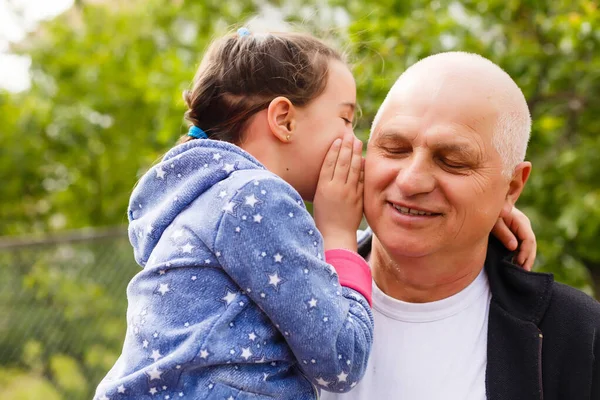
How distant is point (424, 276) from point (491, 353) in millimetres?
319

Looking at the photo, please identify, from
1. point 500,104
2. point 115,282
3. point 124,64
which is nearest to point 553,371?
point 500,104

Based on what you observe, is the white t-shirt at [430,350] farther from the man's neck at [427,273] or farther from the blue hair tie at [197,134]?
the blue hair tie at [197,134]

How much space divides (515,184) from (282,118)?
2.59 ft

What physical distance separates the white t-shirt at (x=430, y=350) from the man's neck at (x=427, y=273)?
3cm

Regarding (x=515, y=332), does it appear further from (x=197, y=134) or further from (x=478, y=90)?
(x=197, y=134)

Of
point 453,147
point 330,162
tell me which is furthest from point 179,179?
point 453,147

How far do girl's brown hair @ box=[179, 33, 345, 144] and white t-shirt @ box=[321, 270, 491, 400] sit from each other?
76 centimetres

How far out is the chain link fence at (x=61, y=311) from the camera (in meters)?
6.76

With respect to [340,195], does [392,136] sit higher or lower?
higher

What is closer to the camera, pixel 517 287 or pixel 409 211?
pixel 409 211

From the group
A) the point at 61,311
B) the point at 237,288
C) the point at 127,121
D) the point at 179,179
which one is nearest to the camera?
the point at 237,288

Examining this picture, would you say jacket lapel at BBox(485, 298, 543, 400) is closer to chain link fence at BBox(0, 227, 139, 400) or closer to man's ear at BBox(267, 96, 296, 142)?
man's ear at BBox(267, 96, 296, 142)

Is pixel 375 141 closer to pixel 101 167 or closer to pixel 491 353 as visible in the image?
pixel 491 353

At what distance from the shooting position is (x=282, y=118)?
2320 mm
